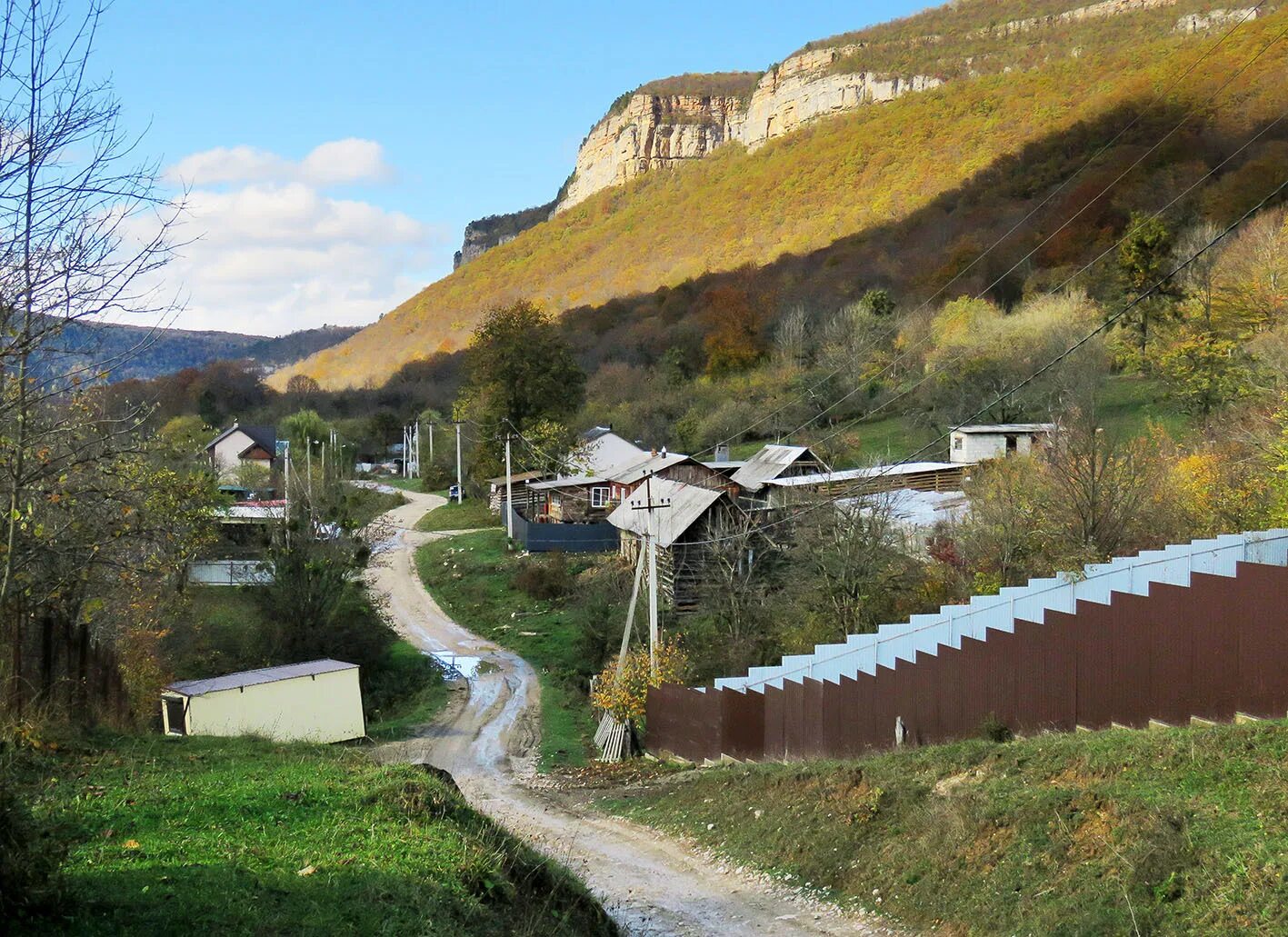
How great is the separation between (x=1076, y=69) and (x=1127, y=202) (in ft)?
172

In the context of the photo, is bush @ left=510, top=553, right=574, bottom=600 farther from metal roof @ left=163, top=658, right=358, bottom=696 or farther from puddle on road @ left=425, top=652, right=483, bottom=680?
metal roof @ left=163, top=658, right=358, bottom=696

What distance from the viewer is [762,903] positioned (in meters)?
11.4

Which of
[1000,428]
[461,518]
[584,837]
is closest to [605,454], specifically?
[461,518]

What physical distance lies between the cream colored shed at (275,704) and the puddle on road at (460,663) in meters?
8.61

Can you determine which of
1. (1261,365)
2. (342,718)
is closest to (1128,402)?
(1261,365)

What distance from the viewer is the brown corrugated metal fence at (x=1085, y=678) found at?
11773mm

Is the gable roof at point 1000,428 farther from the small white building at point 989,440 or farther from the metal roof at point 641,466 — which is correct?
the metal roof at point 641,466

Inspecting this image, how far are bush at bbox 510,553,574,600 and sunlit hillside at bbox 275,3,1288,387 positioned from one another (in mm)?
45020

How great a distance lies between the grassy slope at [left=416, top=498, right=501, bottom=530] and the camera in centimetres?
6150

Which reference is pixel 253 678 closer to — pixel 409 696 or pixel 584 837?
pixel 409 696

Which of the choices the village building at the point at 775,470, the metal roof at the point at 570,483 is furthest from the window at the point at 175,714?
the metal roof at the point at 570,483

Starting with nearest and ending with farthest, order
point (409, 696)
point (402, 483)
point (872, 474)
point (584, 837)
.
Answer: point (584, 837) → point (409, 696) → point (872, 474) → point (402, 483)

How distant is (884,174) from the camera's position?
12225 cm

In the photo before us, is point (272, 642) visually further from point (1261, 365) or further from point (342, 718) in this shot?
point (1261, 365)
